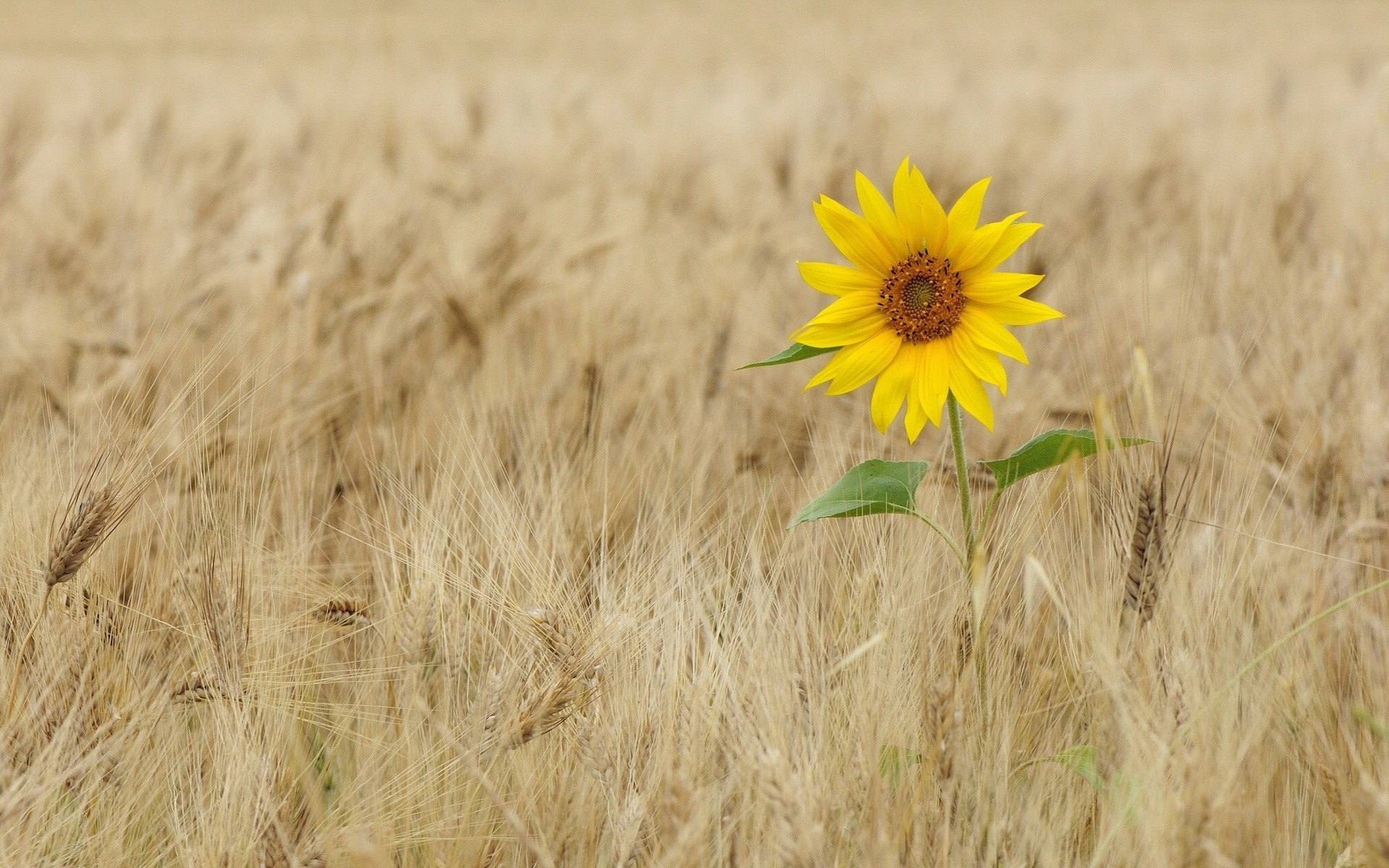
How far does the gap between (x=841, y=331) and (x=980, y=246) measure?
0.13 meters

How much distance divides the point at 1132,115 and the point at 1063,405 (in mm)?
3514

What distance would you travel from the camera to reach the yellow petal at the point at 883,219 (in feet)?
2.77

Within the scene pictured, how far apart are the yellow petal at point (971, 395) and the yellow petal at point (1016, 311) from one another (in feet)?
0.17

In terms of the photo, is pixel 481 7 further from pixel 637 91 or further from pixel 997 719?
pixel 997 719

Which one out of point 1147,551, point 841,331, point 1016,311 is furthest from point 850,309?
point 1147,551

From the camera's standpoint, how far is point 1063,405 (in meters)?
1.36

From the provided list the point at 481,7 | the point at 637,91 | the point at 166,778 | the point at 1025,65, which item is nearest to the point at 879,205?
the point at 166,778

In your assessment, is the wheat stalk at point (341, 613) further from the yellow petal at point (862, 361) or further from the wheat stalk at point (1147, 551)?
the wheat stalk at point (1147, 551)

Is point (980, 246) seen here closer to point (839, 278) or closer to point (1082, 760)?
point (839, 278)

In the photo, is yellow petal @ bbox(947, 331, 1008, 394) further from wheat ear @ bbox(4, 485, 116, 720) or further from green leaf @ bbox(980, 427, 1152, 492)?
wheat ear @ bbox(4, 485, 116, 720)

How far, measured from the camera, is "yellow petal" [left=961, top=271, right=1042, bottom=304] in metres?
0.84

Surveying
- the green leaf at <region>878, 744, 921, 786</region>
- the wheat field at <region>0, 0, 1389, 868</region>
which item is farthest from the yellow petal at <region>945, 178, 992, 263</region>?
the green leaf at <region>878, 744, 921, 786</region>

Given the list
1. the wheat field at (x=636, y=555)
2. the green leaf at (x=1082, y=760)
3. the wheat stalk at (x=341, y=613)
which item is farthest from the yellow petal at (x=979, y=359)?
the wheat stalk at (x=341, y=613)

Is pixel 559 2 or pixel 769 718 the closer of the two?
pixel 769 718
